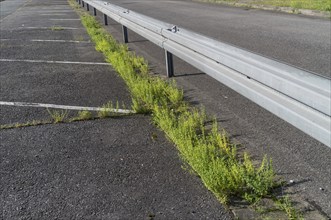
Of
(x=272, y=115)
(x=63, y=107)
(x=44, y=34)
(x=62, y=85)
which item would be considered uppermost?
(x=44, y=34)

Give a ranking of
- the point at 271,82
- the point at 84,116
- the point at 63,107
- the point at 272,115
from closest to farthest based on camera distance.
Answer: the point at 271,82, the point at 272,115, the point at 84,116, the point at 63,107

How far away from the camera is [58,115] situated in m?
4.84

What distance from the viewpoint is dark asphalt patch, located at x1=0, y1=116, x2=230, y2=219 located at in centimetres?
283

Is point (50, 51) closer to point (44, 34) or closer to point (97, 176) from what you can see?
point (44, 34)

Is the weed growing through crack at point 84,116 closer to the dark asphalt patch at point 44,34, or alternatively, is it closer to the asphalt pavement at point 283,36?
the asphalt pavement at point 283,36

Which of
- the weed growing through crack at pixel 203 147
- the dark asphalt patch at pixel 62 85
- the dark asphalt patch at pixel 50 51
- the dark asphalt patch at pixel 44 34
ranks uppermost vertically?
the dark asphalt patch at pixel 44 34

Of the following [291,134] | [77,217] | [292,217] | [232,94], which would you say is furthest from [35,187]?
[232,94]

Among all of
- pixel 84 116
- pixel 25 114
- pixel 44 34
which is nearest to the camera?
pixel 84 116

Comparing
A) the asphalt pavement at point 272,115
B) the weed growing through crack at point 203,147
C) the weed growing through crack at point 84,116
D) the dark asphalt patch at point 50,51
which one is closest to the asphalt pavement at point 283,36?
the asphalt pavement at point 272,115

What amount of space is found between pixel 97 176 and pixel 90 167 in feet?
0.68

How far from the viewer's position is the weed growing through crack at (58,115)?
4754 millimetres

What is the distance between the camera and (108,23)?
50.9ft

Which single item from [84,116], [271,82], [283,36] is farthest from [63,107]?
[283,36]

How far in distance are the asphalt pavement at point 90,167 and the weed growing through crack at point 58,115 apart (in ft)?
0.34
